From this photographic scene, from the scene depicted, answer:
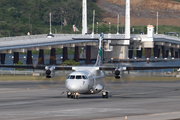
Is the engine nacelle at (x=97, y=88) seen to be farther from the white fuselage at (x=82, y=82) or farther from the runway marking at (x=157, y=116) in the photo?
the runway marking at (x=157, y=116)

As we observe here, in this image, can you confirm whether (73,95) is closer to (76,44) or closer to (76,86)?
(76,86)

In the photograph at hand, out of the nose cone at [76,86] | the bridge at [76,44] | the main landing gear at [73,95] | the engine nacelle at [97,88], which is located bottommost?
the main landing gear at [73,95]

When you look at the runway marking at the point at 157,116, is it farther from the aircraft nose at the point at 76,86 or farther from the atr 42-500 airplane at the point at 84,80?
the atr 42-500 airplane at the point at 84,80

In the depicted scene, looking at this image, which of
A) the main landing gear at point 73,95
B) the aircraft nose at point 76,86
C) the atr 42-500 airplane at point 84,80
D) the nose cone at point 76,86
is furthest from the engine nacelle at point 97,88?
the aircraft nose at point 76,86

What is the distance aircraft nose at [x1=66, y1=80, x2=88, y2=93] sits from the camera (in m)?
40.0

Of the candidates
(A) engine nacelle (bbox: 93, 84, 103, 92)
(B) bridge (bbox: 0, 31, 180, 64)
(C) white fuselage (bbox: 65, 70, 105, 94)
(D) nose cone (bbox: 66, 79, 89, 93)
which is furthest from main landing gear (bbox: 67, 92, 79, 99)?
(B) bridge (bbox: 0, 31, 180, 64)

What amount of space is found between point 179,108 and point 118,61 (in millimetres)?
124808

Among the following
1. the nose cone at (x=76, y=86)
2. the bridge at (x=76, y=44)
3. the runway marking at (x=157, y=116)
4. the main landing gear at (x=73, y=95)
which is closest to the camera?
the runway marking at (x=157, y=116)

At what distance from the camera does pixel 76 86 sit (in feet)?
131

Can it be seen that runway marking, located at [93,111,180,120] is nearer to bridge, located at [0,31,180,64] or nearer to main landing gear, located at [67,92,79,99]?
main landing gear, located at [67,92,79,99]

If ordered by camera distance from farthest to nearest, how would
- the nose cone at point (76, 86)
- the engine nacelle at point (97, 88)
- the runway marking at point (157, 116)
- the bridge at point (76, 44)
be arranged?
the bridge at point (76, 44)
the engine nacelle at point (97, 88)
the nose cone at point (76, 86)
the runway marking at point (157, 116)

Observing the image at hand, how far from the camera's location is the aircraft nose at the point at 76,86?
40031 millimetres

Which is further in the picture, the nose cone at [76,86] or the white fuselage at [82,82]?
the white fuselage at [82,82]

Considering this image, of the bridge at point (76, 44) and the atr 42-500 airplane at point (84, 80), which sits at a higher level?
the bridge at point (76, 44)
